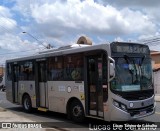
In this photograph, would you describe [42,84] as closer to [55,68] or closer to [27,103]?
[55,68]

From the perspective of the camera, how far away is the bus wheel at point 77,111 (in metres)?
13.7

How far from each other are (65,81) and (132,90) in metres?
3.45

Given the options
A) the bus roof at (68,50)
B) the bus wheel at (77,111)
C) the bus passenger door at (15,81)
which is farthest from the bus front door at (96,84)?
the bus passenger door at (15,81)

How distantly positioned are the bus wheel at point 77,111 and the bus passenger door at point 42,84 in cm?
235

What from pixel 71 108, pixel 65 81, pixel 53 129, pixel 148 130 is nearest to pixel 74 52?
pixel 65 81

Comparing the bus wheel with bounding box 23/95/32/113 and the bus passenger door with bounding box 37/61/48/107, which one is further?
the bus wheel with bounding box 23/95/32/113

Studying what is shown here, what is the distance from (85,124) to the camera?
537 inches

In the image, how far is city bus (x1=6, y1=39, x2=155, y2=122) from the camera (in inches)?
473

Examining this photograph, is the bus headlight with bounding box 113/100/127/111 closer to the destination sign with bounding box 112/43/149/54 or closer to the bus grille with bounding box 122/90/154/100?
the bus grille with bounding box 122/90/154/100

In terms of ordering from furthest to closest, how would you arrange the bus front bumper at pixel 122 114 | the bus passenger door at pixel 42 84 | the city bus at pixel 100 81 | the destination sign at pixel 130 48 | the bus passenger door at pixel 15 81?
the bus passenger door at pixel 15 81 < the bus passenger door at pixel 42 84 < the destination sign at pixel 130 48 < the city bus at pixel 100 81 < the bus front bumper at pixel 122 114

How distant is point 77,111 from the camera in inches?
550

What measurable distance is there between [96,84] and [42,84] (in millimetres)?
4519

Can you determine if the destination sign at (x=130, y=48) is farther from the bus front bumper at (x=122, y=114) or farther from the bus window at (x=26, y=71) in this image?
the bus window at (x=26, y=71)

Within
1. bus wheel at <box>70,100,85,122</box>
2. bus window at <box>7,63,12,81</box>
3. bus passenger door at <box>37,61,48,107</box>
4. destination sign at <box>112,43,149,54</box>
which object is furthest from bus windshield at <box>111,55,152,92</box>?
bus window at <box>7,63,12,81</box>
